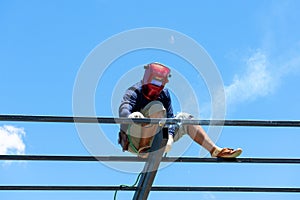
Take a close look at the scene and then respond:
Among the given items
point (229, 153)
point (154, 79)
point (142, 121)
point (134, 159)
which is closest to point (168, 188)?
point (134, 159)

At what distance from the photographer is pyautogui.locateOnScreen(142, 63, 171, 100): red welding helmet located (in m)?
3.26

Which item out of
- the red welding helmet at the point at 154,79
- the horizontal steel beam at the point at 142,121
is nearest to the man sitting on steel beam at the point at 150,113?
the red welding helmet at the point at 154,79

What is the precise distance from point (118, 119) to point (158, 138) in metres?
0.31

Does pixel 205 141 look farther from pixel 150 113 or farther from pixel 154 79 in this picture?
pixel 154 79

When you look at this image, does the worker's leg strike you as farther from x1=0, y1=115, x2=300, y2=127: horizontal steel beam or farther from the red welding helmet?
x1=0, y1=115, x2=300, y2=127: horizontal steel beam

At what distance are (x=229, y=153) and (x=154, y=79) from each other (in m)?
0.72

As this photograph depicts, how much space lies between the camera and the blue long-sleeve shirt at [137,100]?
3.11 m

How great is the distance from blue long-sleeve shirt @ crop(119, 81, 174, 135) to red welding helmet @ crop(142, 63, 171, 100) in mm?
35

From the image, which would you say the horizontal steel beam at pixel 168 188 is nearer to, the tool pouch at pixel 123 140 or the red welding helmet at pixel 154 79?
the tool pouch at pixel 123 140

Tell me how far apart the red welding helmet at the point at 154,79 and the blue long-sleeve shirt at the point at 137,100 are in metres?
0.03

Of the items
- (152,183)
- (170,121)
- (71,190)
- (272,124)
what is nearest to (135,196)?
(152,183)

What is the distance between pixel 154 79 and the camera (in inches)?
129

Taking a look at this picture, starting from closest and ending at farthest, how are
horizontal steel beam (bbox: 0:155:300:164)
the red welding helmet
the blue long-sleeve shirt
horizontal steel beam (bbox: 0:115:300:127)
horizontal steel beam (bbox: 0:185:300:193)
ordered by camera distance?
horizontal steel beam (bbox: 0:115:300:127)
horizontal steel beam (bbox: 0:155:300:164)
horizontal steel beam (bbox: 0:185:300:193)
the blue long-sleeve shirt
the red welding helmet

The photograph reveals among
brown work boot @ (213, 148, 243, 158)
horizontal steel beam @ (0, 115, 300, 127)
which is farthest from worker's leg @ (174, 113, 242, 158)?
horizontal steel beam @ (0, 115, 300, 127)
